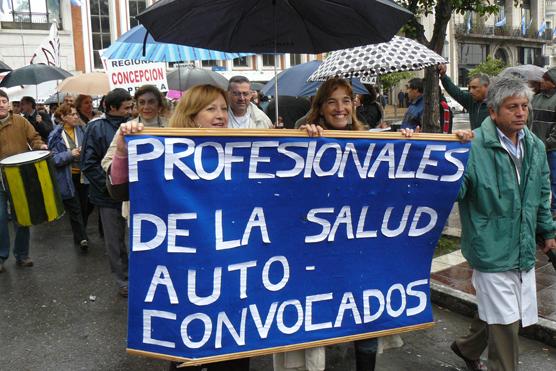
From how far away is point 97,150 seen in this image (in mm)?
5262

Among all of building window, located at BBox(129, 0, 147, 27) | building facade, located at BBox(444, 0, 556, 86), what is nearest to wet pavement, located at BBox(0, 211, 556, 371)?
building window, located at BBox(129, 0, 147, 27)

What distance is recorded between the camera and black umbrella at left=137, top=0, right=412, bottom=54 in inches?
124

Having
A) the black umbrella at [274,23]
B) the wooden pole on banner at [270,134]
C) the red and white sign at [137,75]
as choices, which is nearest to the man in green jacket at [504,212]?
the wooden pole on banner at [270,134]

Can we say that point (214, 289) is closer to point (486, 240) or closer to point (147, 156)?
point (147, 156)

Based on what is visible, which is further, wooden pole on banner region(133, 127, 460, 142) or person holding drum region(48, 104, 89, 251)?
person holding drum region(48, 104, 89, 251)

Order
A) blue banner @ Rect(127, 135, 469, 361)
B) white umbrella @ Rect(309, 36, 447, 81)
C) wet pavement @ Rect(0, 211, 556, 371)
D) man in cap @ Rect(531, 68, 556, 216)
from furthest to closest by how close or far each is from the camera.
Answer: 1. man in cap @ Rect(531, 68, 556, 216)
2. white umbrella @ Rect(309, 36, 447, 81)
3. wet pavement @ Rect(0, 211, 556, 371)
4. blue banner @ Rect(127, 135, 469, 361)

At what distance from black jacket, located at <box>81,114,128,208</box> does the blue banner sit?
2.74 m

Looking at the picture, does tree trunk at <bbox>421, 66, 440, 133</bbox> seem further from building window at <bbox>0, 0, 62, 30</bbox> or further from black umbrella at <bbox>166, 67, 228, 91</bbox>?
building window at <bbox>0, 0, 62, 30</bbox>

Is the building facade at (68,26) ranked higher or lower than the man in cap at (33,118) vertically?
higher

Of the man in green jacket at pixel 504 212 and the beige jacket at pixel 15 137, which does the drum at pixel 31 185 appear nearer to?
the beige jacket at pixel 15 137

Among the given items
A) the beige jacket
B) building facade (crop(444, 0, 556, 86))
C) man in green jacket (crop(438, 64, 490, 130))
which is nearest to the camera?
man in green jacket (crop(438, 64, 490, 130))

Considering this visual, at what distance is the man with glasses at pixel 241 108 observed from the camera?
5230 mm

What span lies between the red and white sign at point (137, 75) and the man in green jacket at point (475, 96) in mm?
4317

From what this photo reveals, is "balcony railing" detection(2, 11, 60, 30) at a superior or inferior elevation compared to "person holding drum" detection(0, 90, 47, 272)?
superior
